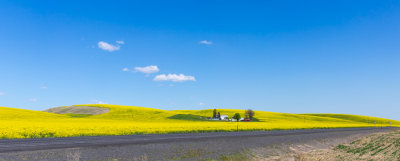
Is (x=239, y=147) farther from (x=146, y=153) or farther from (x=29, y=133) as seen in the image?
(x=29, y=133)

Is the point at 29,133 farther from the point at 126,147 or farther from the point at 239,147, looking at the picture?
the point at 239,147

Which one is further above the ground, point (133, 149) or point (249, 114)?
point (249, 114)

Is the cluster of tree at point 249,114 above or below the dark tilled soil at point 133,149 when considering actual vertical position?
above

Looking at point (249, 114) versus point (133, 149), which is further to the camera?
point (249, 114)

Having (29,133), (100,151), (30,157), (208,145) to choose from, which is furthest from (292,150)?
(29,133)

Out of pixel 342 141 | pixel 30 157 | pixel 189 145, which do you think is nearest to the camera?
pixel 30 157

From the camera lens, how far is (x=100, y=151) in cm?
2342

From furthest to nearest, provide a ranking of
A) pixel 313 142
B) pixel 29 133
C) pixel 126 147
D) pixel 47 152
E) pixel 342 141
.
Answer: pixel 342 141 < pixel 313 142 < pixel 29 133 < pixel 126 147 < pixel 47 152

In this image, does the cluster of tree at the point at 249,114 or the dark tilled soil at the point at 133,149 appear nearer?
the dark tilled soil at the point at 133,149

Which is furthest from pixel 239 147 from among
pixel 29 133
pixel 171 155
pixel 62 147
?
pixel 29 133

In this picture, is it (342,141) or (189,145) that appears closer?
(189,145)

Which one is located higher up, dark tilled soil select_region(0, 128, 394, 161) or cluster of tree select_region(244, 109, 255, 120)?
cluster of tree select_region(244, 109, 255, 120)

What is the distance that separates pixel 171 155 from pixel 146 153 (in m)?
2.06

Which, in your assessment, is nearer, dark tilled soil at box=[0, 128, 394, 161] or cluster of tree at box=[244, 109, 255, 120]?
dark tilled soil at box=[0, 128, 394, 161]
